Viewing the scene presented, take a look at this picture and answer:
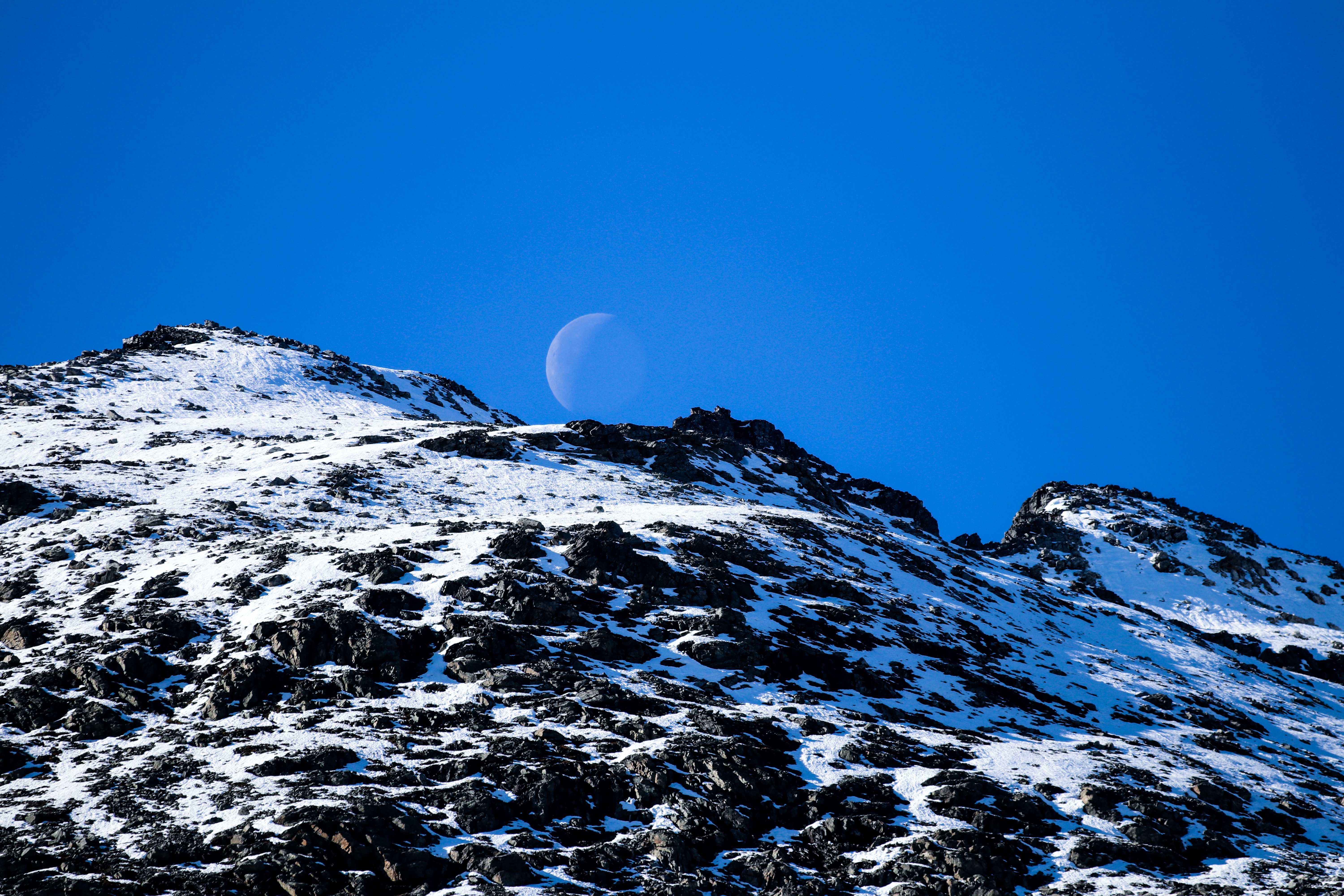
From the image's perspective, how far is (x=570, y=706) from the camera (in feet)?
80.1

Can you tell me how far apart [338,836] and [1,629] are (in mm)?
19421

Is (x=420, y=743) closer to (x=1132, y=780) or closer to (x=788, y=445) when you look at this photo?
(x=1132, y=780)

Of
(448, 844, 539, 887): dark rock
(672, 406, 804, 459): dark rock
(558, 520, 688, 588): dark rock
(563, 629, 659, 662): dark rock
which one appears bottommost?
(448, 844, 539, 887): dark rock

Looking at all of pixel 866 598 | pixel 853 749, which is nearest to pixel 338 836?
pixel 853 749

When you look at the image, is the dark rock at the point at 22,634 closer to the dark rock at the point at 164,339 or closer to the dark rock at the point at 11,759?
the dark rock at the point at 11,759

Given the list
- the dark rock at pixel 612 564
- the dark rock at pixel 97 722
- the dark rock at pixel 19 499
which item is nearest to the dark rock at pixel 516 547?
the dark rock at pixel 612 564

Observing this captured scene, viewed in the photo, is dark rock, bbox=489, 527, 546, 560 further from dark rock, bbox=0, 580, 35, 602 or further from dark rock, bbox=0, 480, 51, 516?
dark rock, bbox=0, 480, 51, 516

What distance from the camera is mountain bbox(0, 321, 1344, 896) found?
17.9 metres

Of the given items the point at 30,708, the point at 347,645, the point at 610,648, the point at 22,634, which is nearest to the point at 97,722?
the point at 30,708

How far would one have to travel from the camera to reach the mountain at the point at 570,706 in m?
17.9

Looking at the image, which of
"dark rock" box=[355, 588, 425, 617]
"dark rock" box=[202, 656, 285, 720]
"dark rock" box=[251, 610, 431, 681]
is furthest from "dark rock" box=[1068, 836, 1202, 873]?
"dark rock" box=[202, 656, 285, 720]

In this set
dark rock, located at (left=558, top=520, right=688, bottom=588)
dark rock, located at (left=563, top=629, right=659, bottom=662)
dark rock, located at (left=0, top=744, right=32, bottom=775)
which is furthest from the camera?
dark rock, located at (left=558, top=520, right=688, bottom=588)

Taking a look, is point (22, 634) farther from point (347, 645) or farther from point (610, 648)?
point (610, 648)

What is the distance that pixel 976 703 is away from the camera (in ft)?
103
